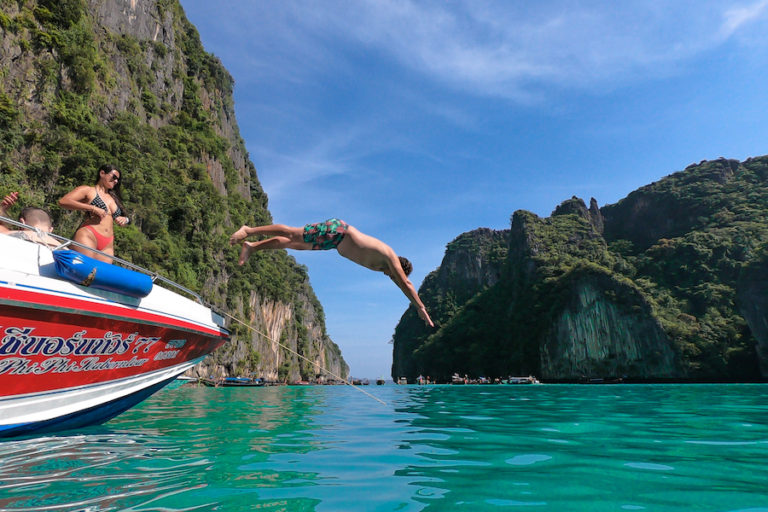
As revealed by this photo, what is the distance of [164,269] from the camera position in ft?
116

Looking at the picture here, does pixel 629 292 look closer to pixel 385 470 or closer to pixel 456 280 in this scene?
pixel 456 280

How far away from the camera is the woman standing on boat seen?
5.41m

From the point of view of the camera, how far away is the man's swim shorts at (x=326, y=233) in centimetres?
554

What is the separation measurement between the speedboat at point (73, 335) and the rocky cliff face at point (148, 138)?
2147 centimetres

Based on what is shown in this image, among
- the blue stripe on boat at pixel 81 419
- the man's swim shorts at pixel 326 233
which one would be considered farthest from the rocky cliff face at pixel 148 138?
the man's swim shorts at pixel 326 233

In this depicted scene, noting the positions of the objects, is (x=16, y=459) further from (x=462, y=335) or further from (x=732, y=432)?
(x=462, y=335)

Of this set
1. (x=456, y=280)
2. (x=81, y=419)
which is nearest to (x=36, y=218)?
(x=81, y=419)

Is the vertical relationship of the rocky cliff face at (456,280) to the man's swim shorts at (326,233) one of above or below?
above

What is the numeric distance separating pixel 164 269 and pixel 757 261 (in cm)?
7320

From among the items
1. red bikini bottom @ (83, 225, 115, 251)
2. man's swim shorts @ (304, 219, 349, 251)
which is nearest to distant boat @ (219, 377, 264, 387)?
red bikini bottom @ (83, 225, 115, 251)

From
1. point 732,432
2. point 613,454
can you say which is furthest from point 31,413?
point 732,432

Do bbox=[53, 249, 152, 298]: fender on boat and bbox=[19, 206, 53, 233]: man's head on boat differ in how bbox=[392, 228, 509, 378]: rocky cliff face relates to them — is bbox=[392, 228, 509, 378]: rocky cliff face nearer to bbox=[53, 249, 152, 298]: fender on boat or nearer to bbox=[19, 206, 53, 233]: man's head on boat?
bbox=[53, 249, 152, 298]: fender on boat

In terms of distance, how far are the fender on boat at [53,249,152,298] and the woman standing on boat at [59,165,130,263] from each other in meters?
0.73

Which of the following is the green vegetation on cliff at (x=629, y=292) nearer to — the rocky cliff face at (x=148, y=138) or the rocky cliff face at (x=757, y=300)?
the rocky cliff face at (x=757, y=300)
